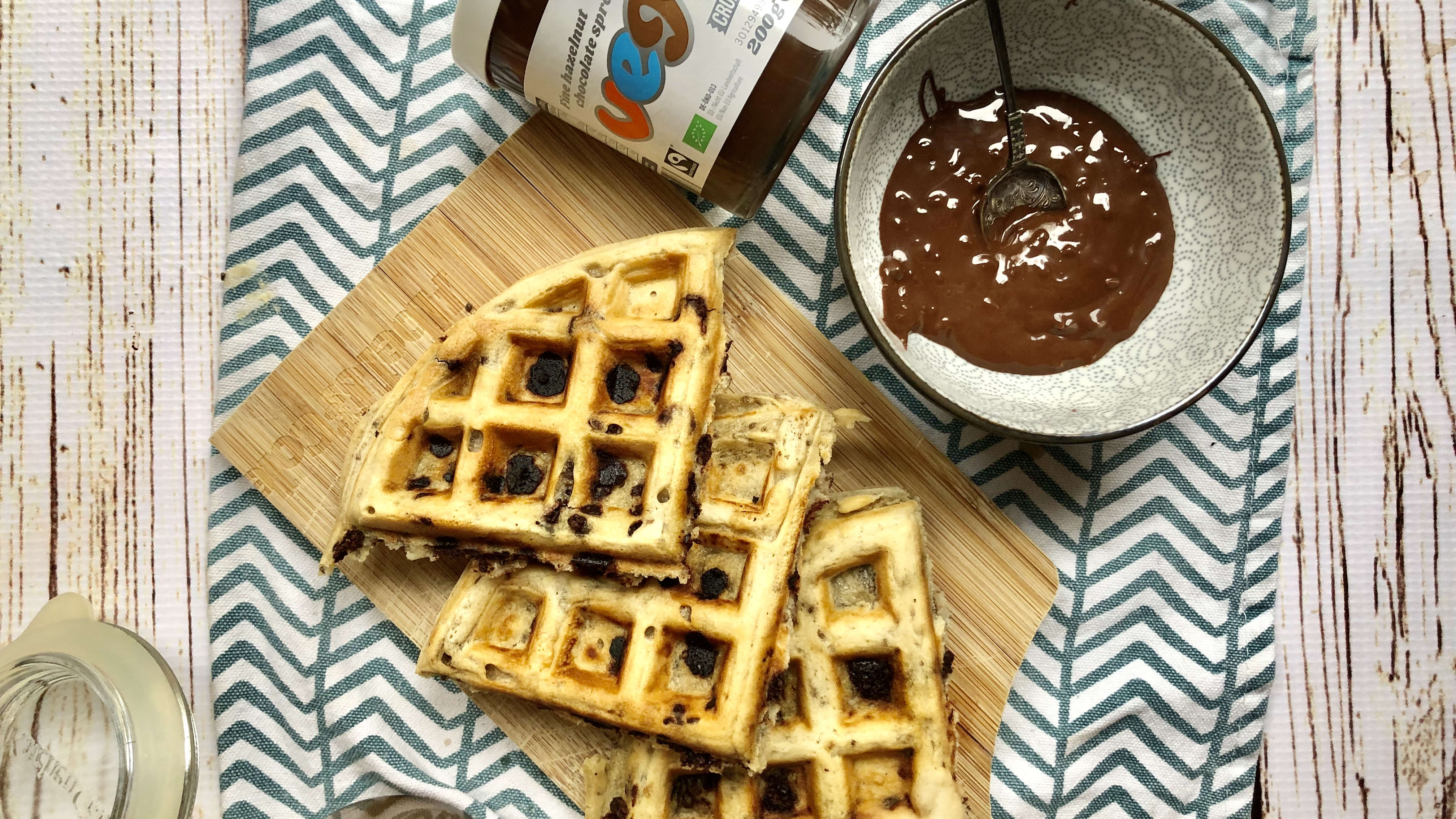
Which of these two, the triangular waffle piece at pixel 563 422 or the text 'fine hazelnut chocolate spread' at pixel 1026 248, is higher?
the text 'fine hazelnut chocolate spread' at pixel 1026 248

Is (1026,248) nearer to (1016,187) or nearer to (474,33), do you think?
(1016,187)

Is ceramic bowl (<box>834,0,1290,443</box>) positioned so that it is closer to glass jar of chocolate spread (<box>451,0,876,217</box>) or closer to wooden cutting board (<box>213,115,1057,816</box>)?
glass jar of chocolate spread (<box>451,0,876,217</box>)

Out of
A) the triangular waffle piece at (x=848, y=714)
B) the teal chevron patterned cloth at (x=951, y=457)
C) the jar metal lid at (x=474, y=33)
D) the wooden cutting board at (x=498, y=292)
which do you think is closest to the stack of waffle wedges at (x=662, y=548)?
the triangular waffle piece at (x=848, y=714)

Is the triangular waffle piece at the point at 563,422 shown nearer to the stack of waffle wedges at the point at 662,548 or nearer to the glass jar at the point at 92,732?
the stack of waffle wedges at the point at 662,548

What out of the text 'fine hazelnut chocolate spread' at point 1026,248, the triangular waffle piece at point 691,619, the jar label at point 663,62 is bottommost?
the triangular waffle piece at point 691,619

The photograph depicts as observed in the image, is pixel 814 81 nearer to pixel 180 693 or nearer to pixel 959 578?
pixel 959 578

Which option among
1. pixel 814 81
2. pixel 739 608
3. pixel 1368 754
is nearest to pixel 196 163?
pixel 814 81
